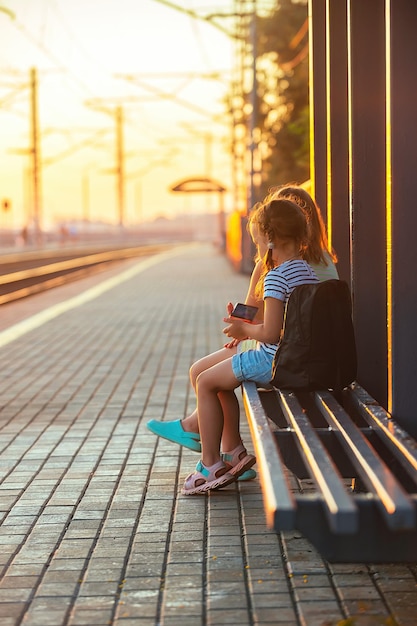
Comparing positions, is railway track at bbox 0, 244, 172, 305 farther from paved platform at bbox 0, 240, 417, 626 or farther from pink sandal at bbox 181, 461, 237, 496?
pink sandal at bbox 181, 461, 237, 496

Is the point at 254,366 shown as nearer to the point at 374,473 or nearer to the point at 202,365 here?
the point at 202,365

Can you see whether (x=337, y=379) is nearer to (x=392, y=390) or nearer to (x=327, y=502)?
(x=392, y=390)

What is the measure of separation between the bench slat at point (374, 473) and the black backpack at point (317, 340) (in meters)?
0.17

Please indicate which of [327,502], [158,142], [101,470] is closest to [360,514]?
[327,502]

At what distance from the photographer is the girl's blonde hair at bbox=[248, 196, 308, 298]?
4848 mm

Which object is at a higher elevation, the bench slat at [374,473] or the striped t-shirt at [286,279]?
the striped t-shirt at [286,279]

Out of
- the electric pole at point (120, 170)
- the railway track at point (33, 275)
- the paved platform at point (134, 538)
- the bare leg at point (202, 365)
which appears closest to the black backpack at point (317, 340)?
the paved platform at point (134, 538)

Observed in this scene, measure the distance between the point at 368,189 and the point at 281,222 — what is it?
20.0 inches

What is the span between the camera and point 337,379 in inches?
181

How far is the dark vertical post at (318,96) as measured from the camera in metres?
6.79

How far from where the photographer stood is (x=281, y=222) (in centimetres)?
488

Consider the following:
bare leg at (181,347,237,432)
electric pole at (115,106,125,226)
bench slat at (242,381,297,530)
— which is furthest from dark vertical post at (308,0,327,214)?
electric pole at (115,106,125,226)

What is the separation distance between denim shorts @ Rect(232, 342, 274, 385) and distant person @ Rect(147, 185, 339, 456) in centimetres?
14

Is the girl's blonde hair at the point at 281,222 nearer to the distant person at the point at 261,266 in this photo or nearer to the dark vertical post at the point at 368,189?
the distant person at the point at 261,266
